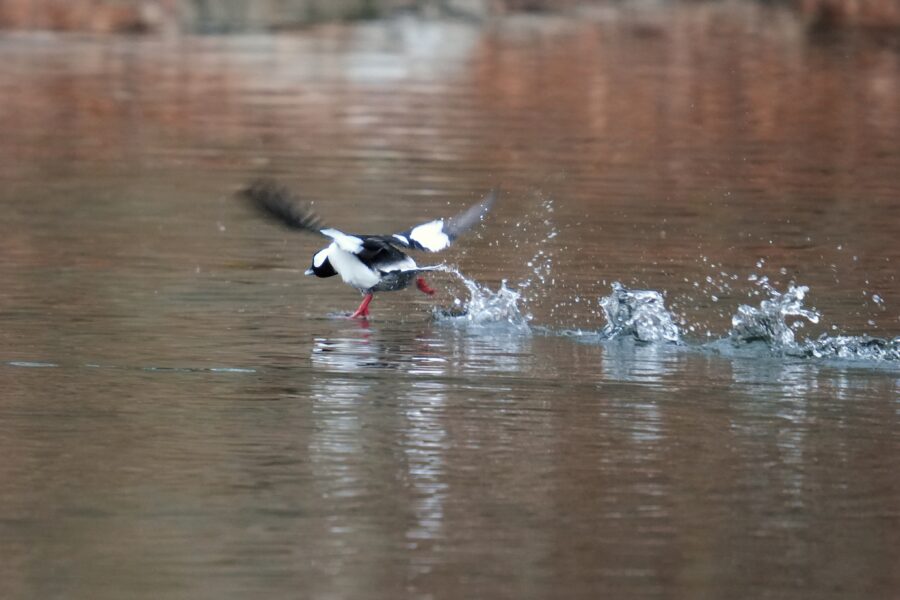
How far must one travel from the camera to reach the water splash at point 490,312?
11.2 m

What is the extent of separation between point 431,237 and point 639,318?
4.97 feet

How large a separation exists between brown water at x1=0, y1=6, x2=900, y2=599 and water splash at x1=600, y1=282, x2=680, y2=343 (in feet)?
0.70

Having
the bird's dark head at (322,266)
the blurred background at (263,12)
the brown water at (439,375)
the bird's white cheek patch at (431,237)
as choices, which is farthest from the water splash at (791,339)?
the blurred background at (263,12)

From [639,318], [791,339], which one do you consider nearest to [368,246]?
[639,318]

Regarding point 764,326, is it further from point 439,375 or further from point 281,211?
point 281,211

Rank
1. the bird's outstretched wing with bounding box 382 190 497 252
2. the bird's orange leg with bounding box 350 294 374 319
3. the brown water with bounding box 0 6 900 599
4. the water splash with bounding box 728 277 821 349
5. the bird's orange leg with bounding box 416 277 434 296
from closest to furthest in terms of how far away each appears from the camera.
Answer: the brown water with bounding box 0 6 900 599
the water splash with bounding box 728 277 821 349
the bird's outstretched wing with bounding box 382 190 497 252
the bird's orange leg with bounding box 350 294 374 319
the bird's orange leg with bounding box 416 277 434 296

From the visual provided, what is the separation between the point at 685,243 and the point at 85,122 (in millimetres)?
10431

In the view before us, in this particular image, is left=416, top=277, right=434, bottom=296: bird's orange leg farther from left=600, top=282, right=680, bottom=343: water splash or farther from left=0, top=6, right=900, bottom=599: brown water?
left=600, top=282, right=680, bottom=343: water splash

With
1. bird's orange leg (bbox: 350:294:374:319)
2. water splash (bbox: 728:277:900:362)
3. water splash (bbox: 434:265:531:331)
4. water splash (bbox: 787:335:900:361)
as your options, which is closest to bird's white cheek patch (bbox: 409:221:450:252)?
water splash (bbox: 434:265:531:331)

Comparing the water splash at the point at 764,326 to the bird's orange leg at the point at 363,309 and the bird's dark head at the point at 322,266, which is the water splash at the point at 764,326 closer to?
the bird's orange leg at the point at 363,309

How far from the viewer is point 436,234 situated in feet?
37.5

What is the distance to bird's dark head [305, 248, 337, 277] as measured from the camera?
11.9 meters

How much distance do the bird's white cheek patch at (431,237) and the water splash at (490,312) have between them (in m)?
0.13

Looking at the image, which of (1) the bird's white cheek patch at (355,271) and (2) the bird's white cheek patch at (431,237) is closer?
(2) the bird's white cheek patch at (431,237)
